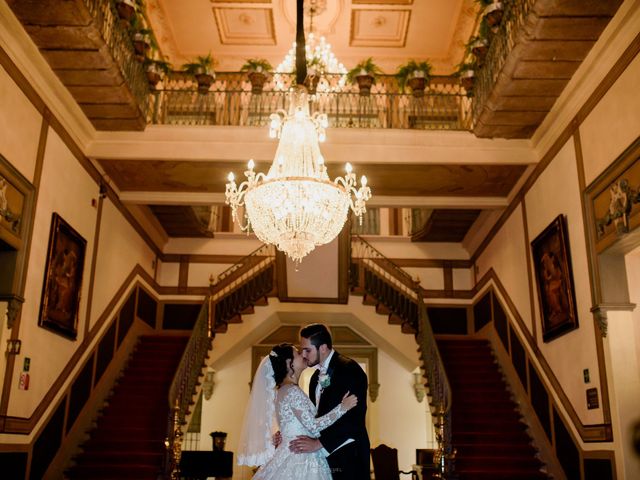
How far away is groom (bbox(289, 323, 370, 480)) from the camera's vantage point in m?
4.14

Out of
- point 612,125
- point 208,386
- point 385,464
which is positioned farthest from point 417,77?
point 208,386

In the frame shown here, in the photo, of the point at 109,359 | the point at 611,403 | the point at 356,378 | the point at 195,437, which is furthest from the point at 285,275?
the point at 356,378

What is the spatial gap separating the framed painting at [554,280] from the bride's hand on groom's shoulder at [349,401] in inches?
187

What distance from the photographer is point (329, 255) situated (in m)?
12.4

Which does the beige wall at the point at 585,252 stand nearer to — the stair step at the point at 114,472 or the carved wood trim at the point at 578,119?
the carved wood trim at the point at 578,119

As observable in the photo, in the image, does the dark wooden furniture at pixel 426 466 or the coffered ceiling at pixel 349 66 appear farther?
the dark wooden furniture at pixel 426 466

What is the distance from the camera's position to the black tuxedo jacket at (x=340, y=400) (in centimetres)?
413

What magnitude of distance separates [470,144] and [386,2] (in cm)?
547

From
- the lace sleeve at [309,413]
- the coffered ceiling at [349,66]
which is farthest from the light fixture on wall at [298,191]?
the lace sleeve at [309,413]

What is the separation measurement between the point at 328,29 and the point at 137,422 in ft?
29.8

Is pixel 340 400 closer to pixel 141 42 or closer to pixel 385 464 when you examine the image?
pixel 141 42

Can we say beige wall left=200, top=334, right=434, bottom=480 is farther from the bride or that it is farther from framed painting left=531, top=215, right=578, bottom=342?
the bride

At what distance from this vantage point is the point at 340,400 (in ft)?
13.8

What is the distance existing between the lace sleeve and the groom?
43 millimetres
